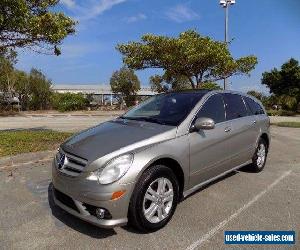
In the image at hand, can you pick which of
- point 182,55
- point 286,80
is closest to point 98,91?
point 286,80

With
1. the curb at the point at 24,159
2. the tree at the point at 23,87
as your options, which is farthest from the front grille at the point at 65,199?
the tree at the point at 23,87

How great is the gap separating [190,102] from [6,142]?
6125 mm

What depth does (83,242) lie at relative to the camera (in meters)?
3.99

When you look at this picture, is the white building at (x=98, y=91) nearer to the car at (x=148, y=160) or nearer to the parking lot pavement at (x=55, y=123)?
the parking lot pavement at (x=55, y=123)

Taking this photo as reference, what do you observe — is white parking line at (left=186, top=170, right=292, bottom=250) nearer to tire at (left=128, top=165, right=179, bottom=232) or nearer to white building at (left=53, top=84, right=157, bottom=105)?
tire at (left=128, top=165, right=179, bottom=232)

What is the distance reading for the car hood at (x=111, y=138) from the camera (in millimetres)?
4211

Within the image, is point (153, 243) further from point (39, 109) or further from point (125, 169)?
point (39, 109)

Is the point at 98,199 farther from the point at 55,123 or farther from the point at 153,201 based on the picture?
the point at 55,123

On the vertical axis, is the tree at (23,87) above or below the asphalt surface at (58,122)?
above

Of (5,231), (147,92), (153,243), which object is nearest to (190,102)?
(153,243)

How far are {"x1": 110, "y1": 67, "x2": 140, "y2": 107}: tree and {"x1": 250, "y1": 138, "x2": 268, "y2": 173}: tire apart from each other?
3982 centimetres

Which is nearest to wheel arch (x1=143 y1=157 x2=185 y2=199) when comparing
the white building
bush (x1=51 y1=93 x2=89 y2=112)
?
bush (x1=51 y1=93 x2=89 y2=112)

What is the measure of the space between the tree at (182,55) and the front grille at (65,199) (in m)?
13.0

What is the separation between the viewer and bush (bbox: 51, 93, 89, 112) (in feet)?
145
